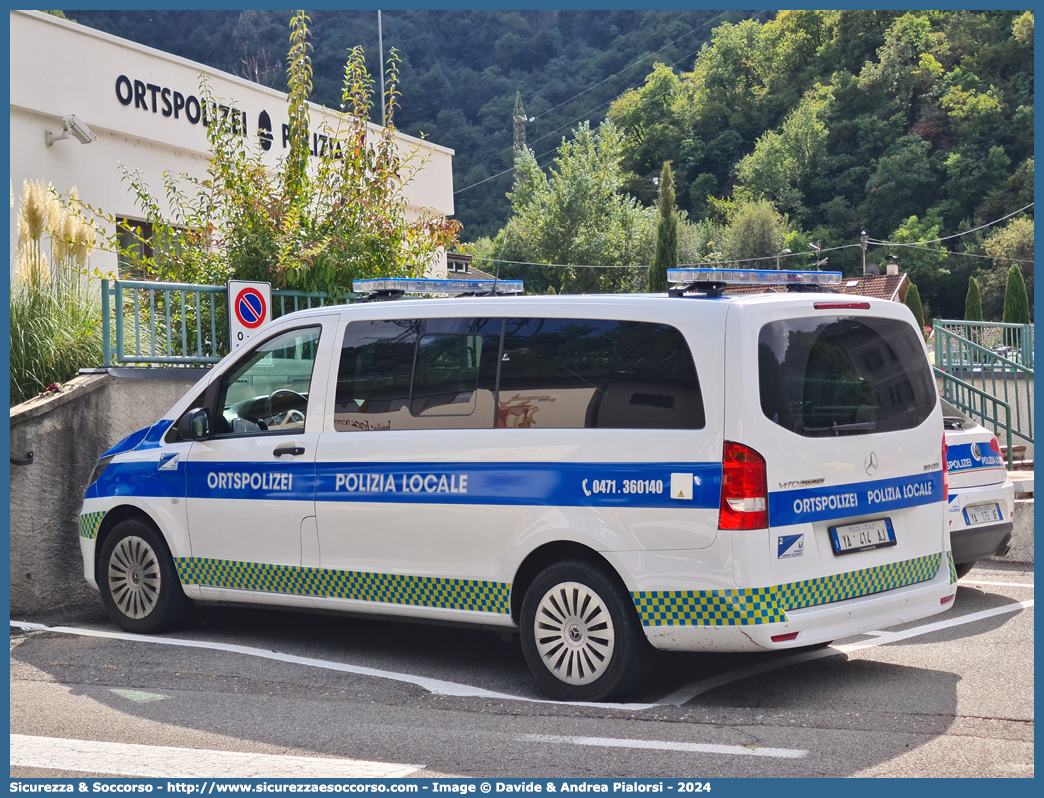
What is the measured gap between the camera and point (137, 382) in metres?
9.12

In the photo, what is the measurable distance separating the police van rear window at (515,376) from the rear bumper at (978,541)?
316 centimetres

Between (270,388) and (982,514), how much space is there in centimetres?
478

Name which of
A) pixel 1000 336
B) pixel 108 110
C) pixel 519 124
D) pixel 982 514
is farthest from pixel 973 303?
pixel 982 514

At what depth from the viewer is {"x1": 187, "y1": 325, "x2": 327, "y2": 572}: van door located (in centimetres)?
655

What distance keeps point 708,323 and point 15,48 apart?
14533mm

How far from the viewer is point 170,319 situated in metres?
9.80

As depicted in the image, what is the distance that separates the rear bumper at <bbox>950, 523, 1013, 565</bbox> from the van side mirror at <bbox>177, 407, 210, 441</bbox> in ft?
15.8

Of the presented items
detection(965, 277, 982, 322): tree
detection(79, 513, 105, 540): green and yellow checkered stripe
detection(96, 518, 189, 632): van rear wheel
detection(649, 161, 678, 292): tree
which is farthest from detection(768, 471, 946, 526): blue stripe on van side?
detection(965, 277, 982, 322): tree

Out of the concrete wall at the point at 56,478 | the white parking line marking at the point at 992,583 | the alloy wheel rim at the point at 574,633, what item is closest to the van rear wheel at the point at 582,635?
the alloy wheel rim at the point at 574,633

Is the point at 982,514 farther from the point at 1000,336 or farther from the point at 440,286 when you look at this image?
the point at 1000,336

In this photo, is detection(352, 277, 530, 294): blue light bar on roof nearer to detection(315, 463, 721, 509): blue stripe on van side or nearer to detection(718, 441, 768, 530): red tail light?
detection(315, 463, 721, 509): blue stripe on van side

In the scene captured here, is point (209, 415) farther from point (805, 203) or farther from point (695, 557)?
point (805, 203)

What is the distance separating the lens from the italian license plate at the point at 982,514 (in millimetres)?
7633

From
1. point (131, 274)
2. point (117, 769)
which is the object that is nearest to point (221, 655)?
point (117, 769)
